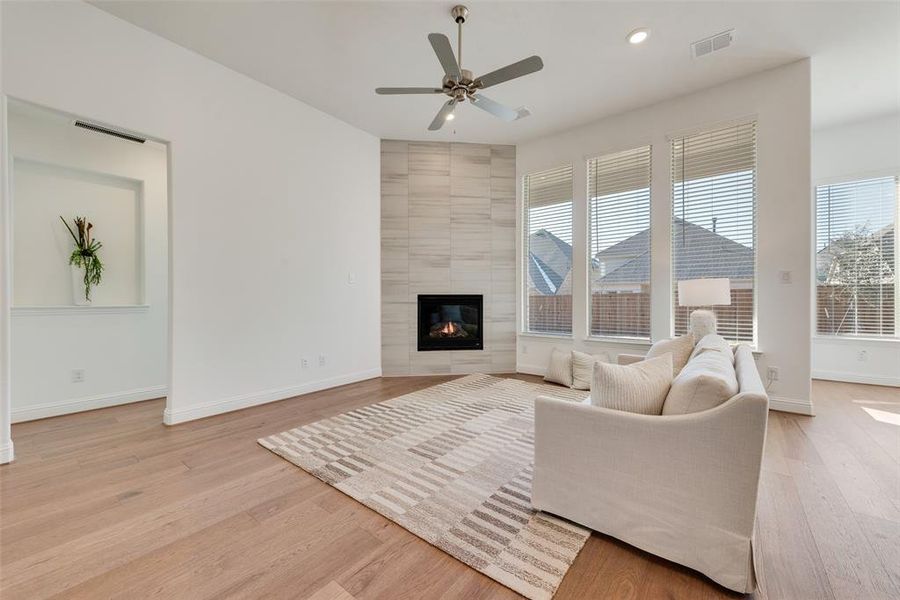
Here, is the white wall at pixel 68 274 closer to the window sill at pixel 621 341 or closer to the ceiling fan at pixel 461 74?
the ceiling fan at pixel 461 74

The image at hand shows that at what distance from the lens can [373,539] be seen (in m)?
1.63

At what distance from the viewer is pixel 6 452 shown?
92.0 inches

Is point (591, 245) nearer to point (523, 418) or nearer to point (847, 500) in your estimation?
point (523, 418)

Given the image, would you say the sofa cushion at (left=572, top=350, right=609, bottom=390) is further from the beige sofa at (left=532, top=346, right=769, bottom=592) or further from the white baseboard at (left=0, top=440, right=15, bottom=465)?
the white baseboard at (left=0, top=440, right=15, bottom=465)

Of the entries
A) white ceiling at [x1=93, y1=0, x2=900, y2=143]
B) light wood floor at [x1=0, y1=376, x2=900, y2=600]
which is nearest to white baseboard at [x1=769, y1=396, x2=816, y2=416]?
light wood floor at [x1=0, y1=376, x2=900, y2=600]

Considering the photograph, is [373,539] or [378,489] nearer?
[373,539]

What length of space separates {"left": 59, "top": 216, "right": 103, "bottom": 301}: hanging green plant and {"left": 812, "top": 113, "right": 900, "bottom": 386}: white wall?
845 centimetres

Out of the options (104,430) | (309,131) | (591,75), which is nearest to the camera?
(104,430)

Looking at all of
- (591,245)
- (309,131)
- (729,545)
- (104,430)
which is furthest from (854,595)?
(309,131)

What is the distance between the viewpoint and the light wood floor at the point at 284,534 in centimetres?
136

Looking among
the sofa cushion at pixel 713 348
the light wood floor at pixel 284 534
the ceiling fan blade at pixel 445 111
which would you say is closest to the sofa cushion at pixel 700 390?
the sofa cushion at pixel 713 348

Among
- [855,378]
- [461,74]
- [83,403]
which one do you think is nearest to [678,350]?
[461,74]

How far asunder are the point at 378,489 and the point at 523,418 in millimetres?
1577

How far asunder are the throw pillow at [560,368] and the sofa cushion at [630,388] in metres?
2.75
